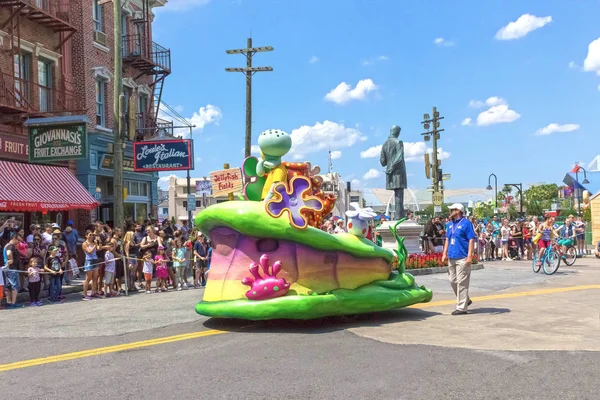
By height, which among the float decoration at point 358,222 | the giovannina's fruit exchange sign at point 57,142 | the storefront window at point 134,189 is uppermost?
the giovannina's fruit exchange sign at point 57,142

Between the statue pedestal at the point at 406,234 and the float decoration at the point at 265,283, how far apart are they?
9.66 m

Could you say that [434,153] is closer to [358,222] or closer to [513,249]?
A: [513,249]

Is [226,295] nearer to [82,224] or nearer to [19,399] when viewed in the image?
[19,399]

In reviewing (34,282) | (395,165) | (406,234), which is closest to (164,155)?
(395,165)

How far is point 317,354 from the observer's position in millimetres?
6281

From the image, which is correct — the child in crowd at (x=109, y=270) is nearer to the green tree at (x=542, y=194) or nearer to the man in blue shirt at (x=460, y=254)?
the man in blue shirt at (x=460, y=254)

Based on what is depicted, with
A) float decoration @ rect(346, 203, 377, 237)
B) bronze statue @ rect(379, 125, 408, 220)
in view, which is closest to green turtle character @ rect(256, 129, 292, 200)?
float decoration @ rect(346, 203, 377, 237)

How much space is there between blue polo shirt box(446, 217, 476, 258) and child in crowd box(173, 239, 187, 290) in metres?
7.94

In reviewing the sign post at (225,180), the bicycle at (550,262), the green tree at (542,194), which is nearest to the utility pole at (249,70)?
the sign post at (225,180)

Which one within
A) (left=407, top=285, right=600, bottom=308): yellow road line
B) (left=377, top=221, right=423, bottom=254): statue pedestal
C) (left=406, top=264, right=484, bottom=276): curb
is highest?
(left=377, top=221, right=423, bottom=254): statue pedestal

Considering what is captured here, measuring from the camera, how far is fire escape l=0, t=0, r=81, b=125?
17484 millimetres

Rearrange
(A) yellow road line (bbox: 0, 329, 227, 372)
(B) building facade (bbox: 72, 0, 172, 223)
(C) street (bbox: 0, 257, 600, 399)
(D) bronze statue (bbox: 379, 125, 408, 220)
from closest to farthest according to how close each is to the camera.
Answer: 1. (C) street (bbox: 0, 257, 600, 399)
2. (A) yellow road line (bbox: 0, 329, 227, 372)
3. (D) bronze statue (bbox: 379, 125, 408, 220)
4. (B) building facade (bbox: 72, 0, 172, 223)

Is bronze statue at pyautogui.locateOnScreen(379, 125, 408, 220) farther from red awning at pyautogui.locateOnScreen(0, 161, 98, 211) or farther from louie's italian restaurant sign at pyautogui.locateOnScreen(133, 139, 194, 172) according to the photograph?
red awning at pyautogui.locateOnScreen(0, 161, 98, 211)

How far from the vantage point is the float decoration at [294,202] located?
306 inches
